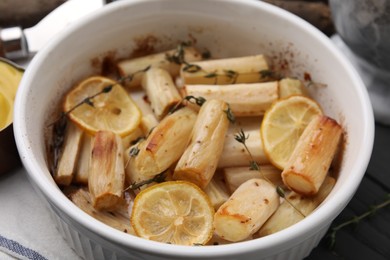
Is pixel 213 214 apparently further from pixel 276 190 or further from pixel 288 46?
pixel 288 46

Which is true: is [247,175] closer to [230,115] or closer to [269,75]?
[230,115]

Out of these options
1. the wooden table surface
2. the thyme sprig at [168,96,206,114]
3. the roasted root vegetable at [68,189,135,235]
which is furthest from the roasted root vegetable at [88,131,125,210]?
the wooden table surface

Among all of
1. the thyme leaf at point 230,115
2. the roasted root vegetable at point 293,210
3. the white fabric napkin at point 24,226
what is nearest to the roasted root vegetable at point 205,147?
the thyme leaf at point 230,115

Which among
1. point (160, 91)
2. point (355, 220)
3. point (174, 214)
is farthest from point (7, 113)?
point (355, 220)

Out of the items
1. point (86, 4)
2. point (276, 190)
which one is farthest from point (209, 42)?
point (276, 190)

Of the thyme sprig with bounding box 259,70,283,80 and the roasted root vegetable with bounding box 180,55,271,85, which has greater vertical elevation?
the roasted root vegetable with bounding box 180,55,271,85

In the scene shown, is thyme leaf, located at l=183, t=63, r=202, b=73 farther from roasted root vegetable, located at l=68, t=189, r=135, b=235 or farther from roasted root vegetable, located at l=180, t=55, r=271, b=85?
roasted root vegetable, located at l=68, t=189, r=135, b=235

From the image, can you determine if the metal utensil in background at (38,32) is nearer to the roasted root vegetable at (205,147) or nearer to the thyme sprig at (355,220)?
the roasted root vegetable at (205,147)
